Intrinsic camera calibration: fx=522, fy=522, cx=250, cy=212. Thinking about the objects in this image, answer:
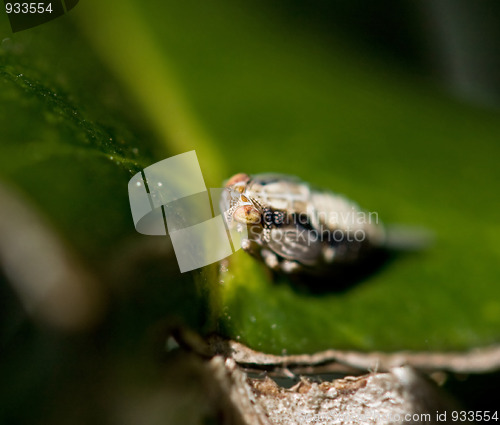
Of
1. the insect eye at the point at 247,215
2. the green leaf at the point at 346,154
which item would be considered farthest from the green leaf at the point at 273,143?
the insect eye at the point at 247,215

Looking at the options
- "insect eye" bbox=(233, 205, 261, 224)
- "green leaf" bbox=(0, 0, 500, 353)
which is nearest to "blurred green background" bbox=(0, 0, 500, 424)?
"green leaf" bbox=(0, 0, 500, 353)

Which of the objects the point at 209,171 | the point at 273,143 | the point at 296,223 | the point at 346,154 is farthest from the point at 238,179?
the point at 346,154

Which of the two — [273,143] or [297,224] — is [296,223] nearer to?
[297,224]

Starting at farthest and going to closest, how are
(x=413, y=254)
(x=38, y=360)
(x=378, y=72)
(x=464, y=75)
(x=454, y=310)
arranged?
1. (x=464, y=75)
2. (x=378, y=72)
3. (x=413, y=254)
4. (x=454, y=310)
5. (x=38, y=360)

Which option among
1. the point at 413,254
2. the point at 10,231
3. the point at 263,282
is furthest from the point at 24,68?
the point at 413,254

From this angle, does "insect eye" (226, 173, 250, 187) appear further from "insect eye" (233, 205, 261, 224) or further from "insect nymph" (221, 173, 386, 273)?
"insect eye" (233, 205, 261, 224)

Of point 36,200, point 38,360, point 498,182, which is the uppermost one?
point 36,200

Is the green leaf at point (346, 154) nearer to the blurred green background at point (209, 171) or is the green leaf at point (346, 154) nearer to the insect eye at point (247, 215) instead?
the blurred green background at point (209, 171)

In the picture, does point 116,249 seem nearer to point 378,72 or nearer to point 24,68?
point 24,68
